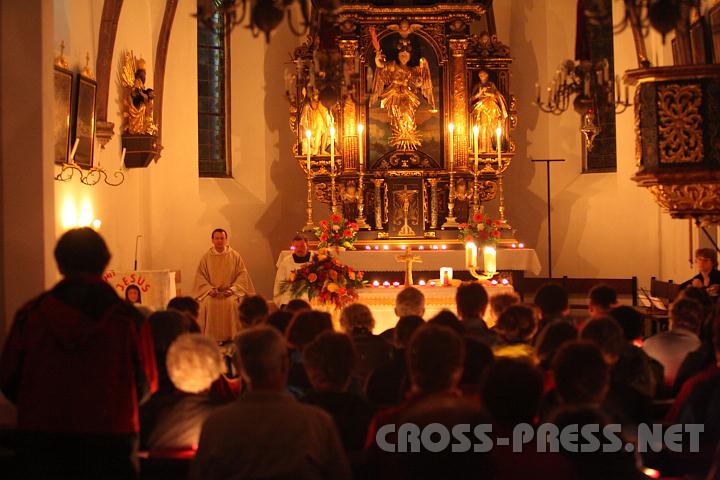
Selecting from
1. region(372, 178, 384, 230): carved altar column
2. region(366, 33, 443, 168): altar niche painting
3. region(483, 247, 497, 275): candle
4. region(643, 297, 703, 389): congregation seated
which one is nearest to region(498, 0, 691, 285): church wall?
region(366, 33, 443, 168): altar niche painting

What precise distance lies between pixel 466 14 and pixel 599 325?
11.8 m

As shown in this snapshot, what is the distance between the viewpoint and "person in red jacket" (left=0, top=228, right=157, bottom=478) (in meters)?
4.28

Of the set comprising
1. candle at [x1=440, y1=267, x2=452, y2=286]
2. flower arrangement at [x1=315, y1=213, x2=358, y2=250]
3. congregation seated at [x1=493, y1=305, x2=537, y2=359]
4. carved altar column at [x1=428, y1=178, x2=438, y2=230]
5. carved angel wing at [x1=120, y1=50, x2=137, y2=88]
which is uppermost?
carved angel wing at [x1=120, y1=50, x2=137, y2=88]

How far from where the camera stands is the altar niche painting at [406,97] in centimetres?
1630

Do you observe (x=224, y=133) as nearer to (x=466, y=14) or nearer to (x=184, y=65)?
(x=184, y=65)

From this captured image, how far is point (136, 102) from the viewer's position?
14.3 metres

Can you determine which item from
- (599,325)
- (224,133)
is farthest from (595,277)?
(599,325)

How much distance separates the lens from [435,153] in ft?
54.4

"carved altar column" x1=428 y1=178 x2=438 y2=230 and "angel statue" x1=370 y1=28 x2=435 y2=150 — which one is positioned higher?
"angel statue" x1=370 y1=28 x2=435 y2=150

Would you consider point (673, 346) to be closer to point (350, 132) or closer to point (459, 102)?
point (459, 102)

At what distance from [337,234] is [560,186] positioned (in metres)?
5.61

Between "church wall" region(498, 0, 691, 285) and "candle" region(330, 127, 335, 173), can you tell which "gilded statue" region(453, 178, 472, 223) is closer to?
"church wall" region(498, 0, 691, 285)

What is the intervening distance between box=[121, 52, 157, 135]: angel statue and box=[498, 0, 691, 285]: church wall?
7.27 m

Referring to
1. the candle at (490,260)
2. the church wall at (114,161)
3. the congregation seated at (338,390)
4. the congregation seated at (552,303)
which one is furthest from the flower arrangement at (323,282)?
the congregation seated at (338,390)
